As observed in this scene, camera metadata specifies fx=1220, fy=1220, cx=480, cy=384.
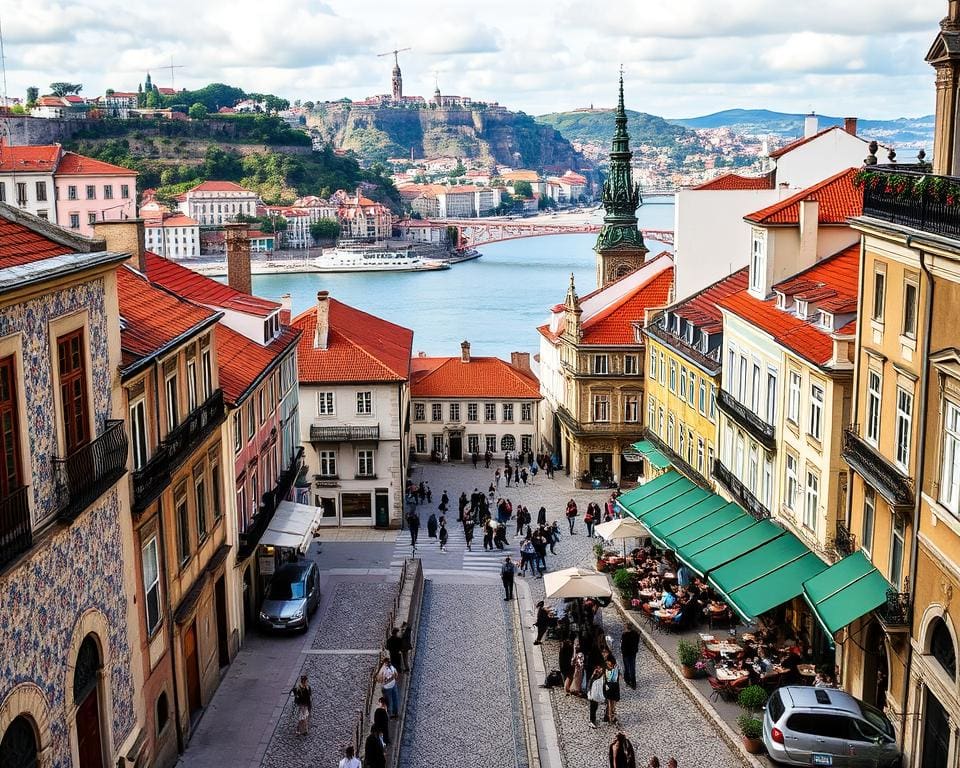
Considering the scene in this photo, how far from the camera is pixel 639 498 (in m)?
34.2

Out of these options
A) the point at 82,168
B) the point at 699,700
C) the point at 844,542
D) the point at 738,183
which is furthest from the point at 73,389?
the point at 82,168

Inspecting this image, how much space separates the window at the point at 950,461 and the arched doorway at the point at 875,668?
4.07 m

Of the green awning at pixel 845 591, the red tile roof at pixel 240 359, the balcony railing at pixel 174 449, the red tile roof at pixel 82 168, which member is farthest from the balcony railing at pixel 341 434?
the red tile roof at pixel 82 168

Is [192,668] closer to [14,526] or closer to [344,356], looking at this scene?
[14,526]

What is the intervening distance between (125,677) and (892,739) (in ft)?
36.7

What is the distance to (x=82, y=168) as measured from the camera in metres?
83.7

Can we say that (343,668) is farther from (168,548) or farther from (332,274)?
(332,274)

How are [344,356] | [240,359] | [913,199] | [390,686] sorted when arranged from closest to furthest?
[913,199]
[390,686]
[240,359]
[344,356]

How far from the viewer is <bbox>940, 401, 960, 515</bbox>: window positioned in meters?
15.8

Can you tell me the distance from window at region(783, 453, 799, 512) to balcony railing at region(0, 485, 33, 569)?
16516 mm

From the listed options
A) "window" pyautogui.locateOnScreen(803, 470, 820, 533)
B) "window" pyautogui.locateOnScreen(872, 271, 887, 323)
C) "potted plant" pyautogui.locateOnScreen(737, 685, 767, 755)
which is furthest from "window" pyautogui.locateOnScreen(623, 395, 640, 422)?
"window" pyautogui.locateOnScreen(872, 271, 887, 323)

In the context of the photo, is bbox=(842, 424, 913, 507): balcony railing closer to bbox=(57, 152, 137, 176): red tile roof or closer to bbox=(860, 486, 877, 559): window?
bbox=(860, 486, 877, 559): window

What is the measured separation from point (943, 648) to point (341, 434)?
2685cm

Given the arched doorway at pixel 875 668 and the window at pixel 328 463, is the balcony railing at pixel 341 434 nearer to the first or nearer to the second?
the window at pixel 328 463
